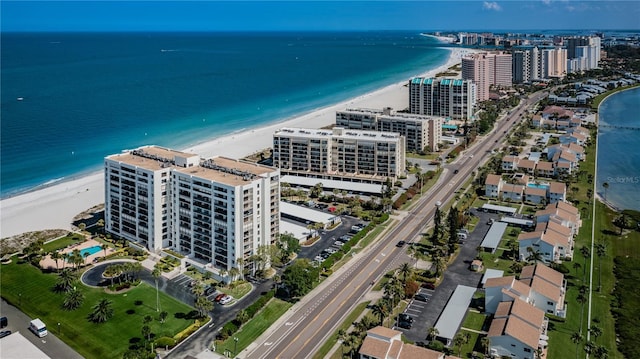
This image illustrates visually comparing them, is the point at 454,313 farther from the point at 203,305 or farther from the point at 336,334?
the point at 203,305

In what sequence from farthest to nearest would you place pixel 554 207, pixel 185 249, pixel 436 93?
1. pixel 436 93
2. pixel 554 207
3. pixel 185 249

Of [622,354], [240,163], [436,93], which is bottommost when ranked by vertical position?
[622,354]

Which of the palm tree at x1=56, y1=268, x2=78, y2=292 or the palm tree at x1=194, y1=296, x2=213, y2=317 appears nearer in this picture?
the palm tree at x1=194, y1=296, x2=213, y2=317

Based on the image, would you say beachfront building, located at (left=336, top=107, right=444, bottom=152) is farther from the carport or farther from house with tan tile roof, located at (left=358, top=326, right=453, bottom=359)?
house with tan tile roof, located at (left=358, top=326, right=453, bottom=359)

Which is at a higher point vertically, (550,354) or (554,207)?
(554,207)

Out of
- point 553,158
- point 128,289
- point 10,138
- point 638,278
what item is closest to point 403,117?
point 553,158

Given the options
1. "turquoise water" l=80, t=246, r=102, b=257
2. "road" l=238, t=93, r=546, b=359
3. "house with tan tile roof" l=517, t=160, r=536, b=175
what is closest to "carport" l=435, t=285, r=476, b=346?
"road" l=238, t=93, r=546, b=359

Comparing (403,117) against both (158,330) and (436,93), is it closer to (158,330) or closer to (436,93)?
(436,93)

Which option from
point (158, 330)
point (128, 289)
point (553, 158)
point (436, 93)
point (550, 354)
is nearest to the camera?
point (550, 354)
